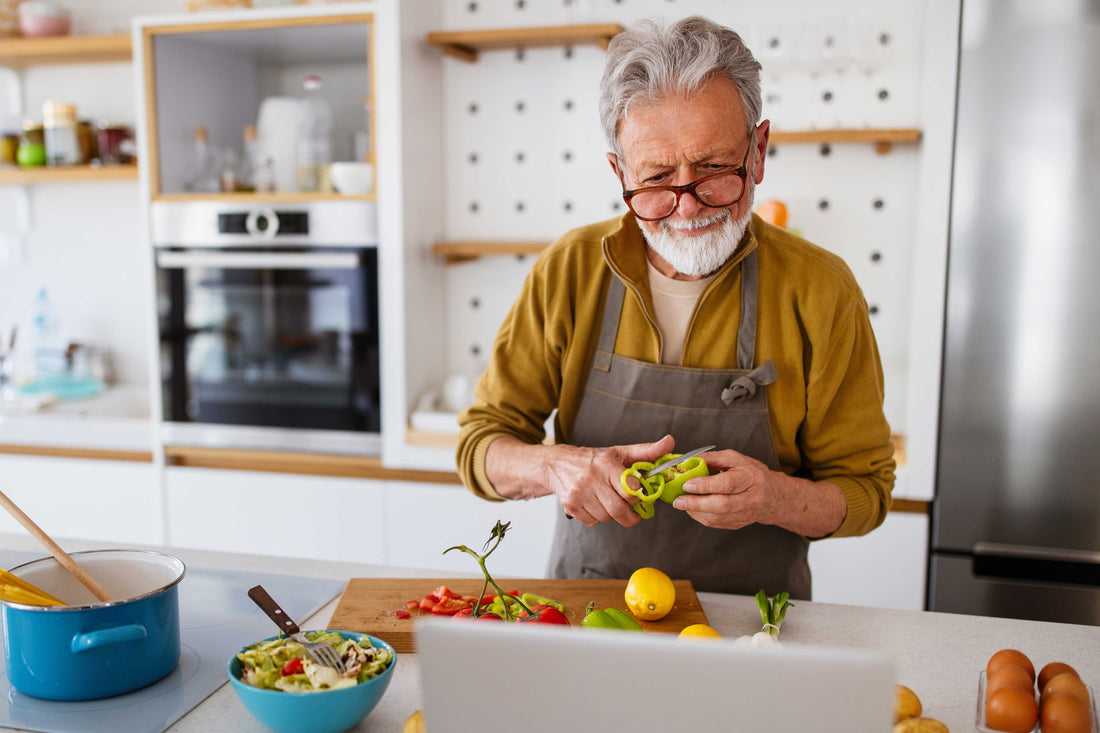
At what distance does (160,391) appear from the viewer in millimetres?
2764

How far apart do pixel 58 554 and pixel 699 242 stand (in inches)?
37.4

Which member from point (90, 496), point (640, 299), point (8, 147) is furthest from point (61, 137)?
point (640, 299)

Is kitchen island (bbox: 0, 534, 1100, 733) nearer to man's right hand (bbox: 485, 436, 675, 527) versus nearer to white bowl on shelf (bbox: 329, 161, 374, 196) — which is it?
man's right hand (bbox: 485, 436, 675, 527)

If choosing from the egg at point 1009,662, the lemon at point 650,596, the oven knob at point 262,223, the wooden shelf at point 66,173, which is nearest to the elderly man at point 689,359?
the lemon at point 650,596

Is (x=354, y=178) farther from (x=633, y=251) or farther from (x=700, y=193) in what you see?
(x=700, y=193)

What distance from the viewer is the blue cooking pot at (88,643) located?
0.97m

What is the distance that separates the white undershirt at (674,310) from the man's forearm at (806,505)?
0.28 meters

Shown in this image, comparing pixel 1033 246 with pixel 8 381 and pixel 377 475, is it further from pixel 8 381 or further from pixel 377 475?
pixel 8 381

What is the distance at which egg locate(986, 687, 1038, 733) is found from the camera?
0.90 m

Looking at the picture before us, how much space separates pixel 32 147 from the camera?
9.69ft

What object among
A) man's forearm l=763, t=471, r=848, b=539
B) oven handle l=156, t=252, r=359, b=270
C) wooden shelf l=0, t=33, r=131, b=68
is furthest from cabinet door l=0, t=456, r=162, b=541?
man's forearm l=763, t=471, r=848, b=539

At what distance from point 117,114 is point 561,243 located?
2254mm

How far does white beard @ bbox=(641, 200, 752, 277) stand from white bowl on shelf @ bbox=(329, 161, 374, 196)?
1.33 meters

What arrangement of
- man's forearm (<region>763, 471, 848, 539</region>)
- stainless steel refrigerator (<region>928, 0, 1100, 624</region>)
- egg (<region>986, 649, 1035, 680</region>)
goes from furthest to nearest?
stainless steel refrigerator (<region>928, 0, 1100, 624</region>), man's forearm (<region>763, 471, 848, 539</region>), egg (<region>986, 649, 1035, 680</region>)
